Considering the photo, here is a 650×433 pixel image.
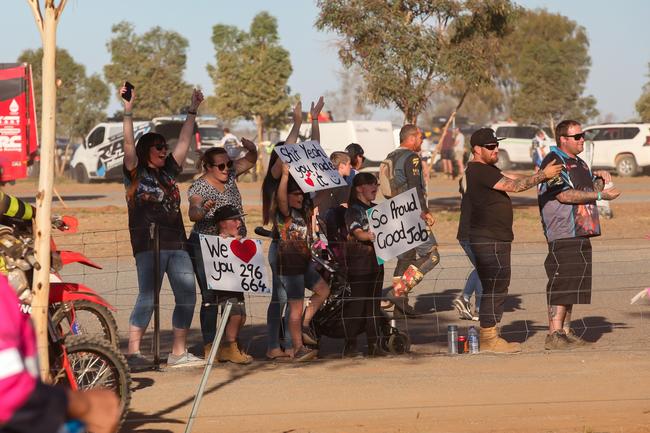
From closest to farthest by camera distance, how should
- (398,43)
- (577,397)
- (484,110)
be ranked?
(577,397) → (398,43) → (484,110)

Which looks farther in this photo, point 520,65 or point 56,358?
point 520,65

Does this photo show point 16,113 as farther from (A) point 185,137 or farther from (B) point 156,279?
(B) point 156,279

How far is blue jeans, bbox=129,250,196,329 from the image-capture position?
930 centimetres

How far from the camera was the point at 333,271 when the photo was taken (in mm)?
9883

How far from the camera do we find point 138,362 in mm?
9352

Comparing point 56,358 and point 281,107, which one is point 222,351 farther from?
point 281,107

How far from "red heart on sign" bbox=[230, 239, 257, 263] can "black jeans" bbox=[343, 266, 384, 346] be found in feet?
3.49

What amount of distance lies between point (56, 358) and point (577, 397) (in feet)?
11.7

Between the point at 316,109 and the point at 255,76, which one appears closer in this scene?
the point at 316,109

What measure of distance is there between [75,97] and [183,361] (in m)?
46.0

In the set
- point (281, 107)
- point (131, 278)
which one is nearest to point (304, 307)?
point (131, 278)

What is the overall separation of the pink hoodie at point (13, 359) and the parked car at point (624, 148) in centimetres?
3848

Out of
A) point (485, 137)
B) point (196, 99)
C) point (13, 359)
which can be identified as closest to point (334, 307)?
point (485, 137)

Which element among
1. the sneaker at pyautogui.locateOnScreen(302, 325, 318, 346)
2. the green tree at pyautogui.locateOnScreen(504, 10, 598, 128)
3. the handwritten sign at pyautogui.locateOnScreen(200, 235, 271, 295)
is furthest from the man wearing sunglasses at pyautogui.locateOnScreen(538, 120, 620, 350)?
the green tree at pyautogui.locateOnScreen(504, 10, 598, 128)
